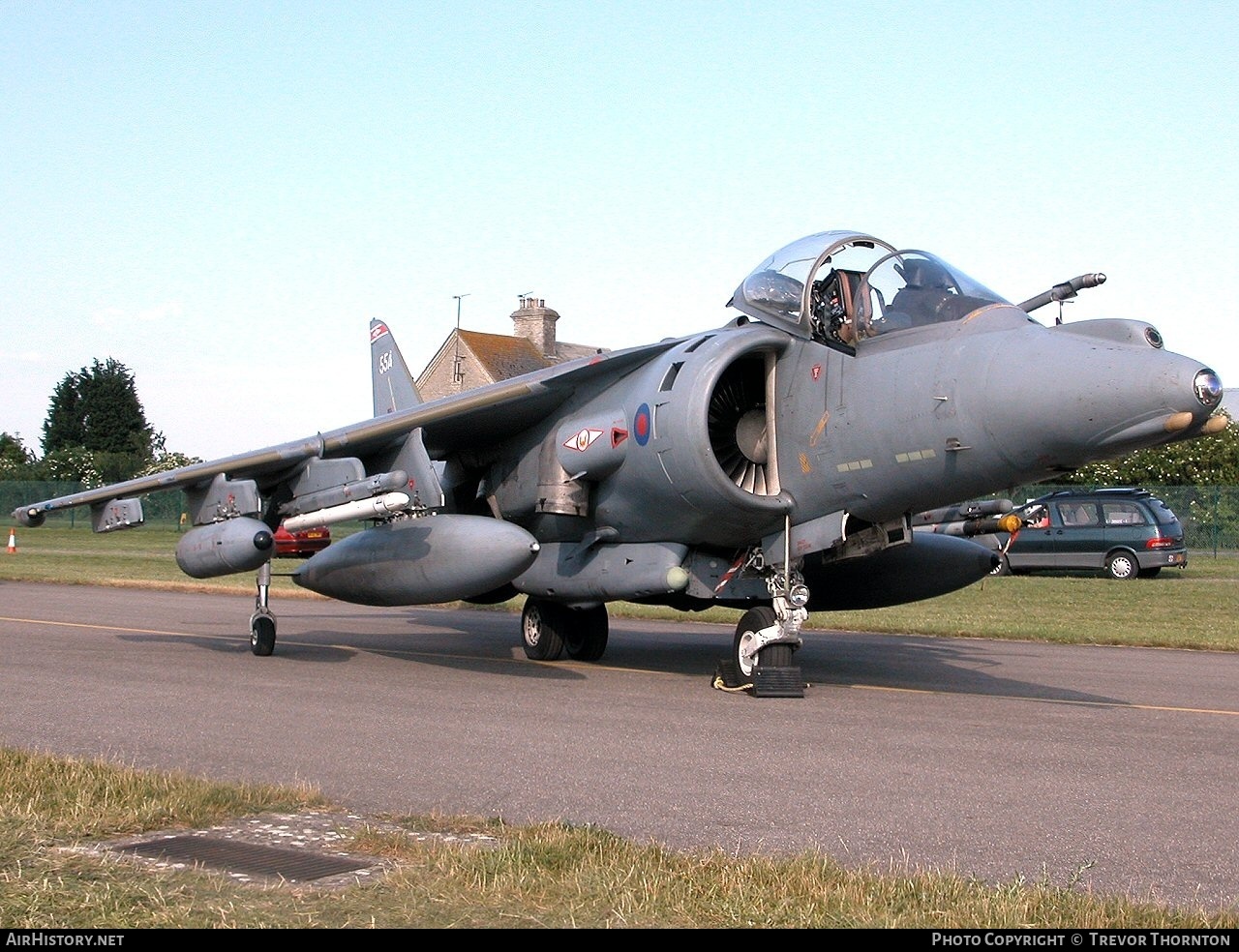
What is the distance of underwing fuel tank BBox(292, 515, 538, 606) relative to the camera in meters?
10.8

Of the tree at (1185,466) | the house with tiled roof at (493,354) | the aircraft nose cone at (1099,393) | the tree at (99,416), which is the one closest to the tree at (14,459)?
the tree at (99,416)

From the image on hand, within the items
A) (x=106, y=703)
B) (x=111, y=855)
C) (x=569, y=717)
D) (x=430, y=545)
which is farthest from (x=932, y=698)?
(x=111, y=855)

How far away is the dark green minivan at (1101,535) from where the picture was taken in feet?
93.2

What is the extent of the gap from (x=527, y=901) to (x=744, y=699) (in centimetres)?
616

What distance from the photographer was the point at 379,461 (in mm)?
12852

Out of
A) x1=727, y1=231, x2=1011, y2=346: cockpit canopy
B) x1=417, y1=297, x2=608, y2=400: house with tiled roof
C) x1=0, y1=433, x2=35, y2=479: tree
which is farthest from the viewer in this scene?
x1=0, y1=433, x2=35, y2=479: tree

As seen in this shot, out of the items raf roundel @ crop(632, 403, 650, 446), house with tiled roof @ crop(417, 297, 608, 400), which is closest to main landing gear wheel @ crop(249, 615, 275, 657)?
raf roundel @ crop(632, 403, 650, 446)

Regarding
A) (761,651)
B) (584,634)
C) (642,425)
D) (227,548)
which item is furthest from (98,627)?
(761,651)

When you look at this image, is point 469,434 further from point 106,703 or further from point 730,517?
point 106,703

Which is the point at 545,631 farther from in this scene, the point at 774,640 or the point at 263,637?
the point at 774,640

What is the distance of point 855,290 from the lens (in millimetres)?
10234

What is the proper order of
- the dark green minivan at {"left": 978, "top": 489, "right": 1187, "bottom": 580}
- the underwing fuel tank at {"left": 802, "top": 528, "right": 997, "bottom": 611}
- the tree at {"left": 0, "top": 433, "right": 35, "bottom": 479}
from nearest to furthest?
the underwing fuel tank at {"left": 802, "top": 528, "right": 997, "bottom": 611} → the dark green minivan at {"left": 978, "top": 489, "right": 1187, "bottom": 580} → the tree at {"left": 0, "top": 433, "right": 35, "bottom": 479}

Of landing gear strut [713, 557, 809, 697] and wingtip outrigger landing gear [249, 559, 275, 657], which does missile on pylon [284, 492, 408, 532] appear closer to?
wingtip outrigger landing gear [249, 559, 275, 657]

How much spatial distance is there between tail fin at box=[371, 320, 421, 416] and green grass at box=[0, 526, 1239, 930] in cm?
1031
